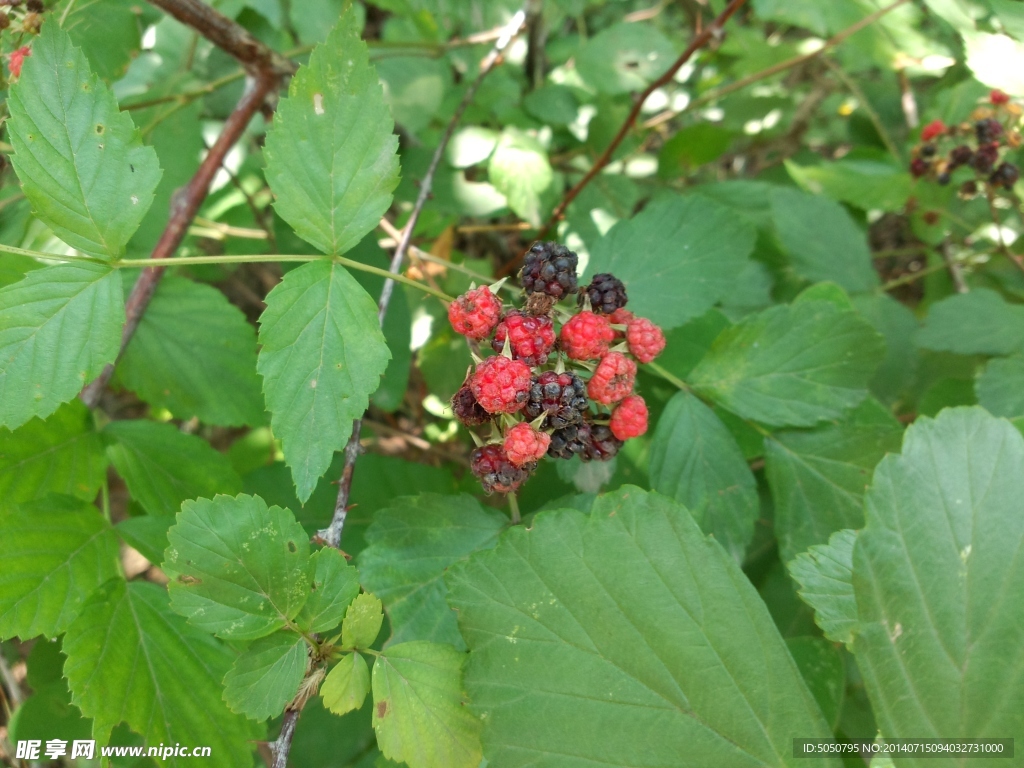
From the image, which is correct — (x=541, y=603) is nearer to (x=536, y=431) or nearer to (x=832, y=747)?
(x=536, y=431)

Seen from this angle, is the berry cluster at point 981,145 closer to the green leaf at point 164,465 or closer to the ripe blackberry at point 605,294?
the ripe blackberry at point 605,294

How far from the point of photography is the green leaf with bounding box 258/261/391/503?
1374 millimetres

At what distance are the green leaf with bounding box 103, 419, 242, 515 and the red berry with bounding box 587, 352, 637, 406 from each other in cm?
120

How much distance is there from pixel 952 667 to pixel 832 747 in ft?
0.87

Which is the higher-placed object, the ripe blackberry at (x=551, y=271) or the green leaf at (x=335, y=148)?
the green leaf at (x=335, y=148)

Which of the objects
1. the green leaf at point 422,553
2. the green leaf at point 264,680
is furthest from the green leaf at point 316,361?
the green leaf at point 422,553

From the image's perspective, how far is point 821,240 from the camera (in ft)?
9.09

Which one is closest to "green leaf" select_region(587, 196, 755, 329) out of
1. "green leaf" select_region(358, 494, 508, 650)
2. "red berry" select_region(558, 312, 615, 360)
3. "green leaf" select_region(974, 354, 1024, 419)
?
"red berry" select_region(558, 312, 615, 360)

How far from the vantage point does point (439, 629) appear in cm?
162

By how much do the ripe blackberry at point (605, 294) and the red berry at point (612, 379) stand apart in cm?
14

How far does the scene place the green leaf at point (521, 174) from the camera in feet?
8.52

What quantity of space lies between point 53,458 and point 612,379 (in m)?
1.64

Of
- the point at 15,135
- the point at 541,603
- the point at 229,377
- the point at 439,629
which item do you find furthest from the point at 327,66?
the point at 439,629
